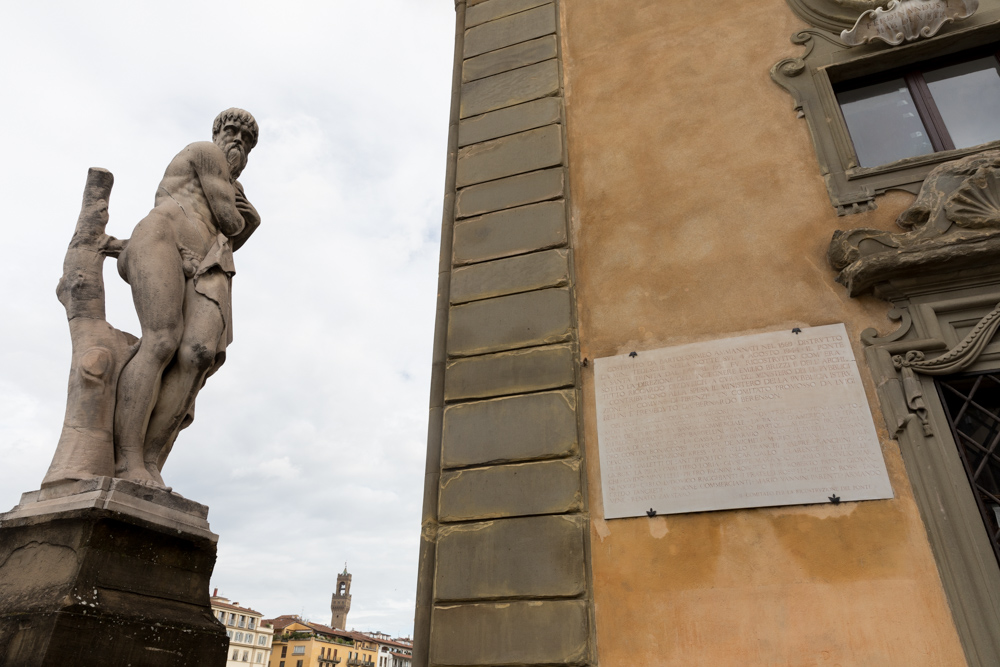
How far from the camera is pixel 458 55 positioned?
736 cm

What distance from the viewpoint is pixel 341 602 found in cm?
9838

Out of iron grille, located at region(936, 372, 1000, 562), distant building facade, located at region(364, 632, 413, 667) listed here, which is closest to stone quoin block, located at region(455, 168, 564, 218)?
iron grille, located at region(936, 372, 1000, 562)

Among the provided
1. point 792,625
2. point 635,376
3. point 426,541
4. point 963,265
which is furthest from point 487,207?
point 792,625

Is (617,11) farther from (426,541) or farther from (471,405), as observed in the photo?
(426,541)

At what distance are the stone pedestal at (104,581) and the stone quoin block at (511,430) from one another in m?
1.93

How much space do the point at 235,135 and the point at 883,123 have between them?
5255 mm

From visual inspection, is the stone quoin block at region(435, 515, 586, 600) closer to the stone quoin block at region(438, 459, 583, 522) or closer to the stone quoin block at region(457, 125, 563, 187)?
the stone quoin block at region(438, 459, 583, 522)

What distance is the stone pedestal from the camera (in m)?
2.94

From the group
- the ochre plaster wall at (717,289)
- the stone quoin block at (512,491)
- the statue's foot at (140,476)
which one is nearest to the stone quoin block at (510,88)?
the ochre plaster wall at (717,289)

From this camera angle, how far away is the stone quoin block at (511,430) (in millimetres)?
4883

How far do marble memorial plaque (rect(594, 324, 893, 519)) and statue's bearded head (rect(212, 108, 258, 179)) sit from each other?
322 cm

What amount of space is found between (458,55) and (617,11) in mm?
1732

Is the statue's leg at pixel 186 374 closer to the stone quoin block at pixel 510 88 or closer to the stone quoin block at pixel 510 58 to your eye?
the stone quoin block at pixel 510 88

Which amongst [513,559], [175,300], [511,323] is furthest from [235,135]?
[513,559]
